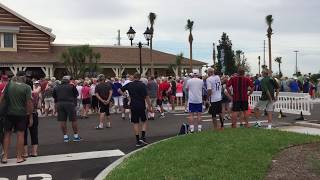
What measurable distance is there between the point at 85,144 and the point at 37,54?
3151 centimetres

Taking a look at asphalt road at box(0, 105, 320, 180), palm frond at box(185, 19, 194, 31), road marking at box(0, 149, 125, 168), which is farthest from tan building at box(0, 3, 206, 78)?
road marking at box(0, 149, 125, 168)

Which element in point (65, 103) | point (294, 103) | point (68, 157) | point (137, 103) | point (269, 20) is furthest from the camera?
point (269, 20)

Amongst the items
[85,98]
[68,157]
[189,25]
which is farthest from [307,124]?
[189,25]

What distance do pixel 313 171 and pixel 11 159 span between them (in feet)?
20.9

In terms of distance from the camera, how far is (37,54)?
141ft

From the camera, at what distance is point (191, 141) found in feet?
36.6

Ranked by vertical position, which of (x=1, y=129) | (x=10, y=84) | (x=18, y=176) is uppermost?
(x=10, y=84)

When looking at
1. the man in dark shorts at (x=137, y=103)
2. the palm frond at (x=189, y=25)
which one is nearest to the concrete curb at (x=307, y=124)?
the man in dark shorts at (x=137, y=103)

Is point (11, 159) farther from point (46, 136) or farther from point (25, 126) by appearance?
point (46, 136)

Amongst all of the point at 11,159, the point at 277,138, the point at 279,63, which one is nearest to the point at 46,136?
the point at 11,159

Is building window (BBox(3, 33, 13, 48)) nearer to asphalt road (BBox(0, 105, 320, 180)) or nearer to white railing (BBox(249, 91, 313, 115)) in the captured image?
asphalt road (BBox(0, 105, 320, 180))

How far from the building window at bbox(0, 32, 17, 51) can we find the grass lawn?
107 feet

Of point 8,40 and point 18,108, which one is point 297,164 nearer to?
point 18,108

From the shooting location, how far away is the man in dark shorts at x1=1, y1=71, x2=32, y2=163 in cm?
1038
